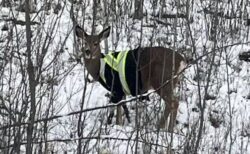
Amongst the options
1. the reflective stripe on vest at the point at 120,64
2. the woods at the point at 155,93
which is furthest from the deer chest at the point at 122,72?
the woods at the point at 155,93

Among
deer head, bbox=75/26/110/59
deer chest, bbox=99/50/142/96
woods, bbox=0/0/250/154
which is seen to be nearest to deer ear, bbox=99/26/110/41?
deer head, bbox=75/26/110/59

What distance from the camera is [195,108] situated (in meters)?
7.79

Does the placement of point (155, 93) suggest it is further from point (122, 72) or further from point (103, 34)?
point (103, 34)

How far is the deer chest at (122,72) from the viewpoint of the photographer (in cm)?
689

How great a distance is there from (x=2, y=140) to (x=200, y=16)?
8155mm

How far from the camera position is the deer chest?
6895 millimetres

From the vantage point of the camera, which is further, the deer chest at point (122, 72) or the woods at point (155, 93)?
the deer chest at point (122, 72)

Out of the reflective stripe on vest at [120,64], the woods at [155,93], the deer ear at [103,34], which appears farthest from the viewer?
the deer ear at [103,34]

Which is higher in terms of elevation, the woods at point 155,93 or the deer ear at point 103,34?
the deer ear at point 103,34

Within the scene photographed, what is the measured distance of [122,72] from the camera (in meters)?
7.07

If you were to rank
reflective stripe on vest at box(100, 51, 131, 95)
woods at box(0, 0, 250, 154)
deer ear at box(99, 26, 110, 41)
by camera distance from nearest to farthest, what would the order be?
woods at box(0, 0, 250, 154) < reflective stripe on vest at box(100, 51, 131, 95) < deer ear at box(99, 26, 110, 41)

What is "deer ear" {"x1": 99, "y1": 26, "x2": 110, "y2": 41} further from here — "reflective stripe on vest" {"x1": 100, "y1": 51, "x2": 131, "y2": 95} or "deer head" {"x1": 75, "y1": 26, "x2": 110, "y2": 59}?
"reflective stripe on vest" {"x1": 100, "y1": 51, "x2": 131, "y2": 95}

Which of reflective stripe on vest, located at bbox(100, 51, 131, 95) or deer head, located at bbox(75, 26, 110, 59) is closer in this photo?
deer head, located at bbox(75, 26, 110, 59)

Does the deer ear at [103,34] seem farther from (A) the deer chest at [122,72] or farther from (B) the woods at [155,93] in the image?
(A) the deer chest at [122,72]
